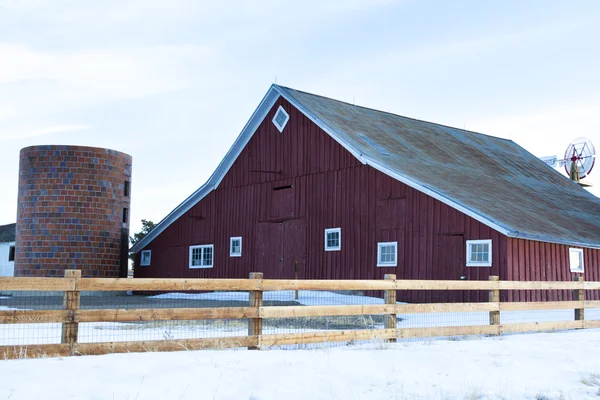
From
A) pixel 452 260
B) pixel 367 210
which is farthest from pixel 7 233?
pixel 452 260

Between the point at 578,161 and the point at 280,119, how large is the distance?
20476 mm

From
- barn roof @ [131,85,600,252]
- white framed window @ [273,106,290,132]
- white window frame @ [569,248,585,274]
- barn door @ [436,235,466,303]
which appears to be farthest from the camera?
white framed window @ [273,106,290,132]

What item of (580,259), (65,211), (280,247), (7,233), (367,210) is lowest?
(580,259)

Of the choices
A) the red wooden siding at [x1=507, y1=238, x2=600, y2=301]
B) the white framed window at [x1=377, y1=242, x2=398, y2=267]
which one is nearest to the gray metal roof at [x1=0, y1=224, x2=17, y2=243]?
the white framed window at [x1=377, y1=242, x2=398, y2=267]

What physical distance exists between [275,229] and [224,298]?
3.66 m

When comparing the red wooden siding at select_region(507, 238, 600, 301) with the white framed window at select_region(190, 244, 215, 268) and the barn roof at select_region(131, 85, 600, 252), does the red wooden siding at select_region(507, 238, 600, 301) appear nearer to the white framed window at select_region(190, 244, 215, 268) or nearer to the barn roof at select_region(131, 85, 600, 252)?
the barn roof at select_region(131, 85, 600, 252)

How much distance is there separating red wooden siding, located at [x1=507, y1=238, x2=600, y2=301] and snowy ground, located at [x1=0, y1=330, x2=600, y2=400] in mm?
12389

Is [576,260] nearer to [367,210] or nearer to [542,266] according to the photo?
[542,266]

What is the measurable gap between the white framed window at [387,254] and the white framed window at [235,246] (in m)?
7.75

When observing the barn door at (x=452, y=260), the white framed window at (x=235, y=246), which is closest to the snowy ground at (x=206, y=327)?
the barn door at (x=452, y=260)

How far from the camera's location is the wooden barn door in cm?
2920

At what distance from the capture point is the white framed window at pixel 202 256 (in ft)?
109

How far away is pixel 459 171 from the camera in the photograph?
30.0 m

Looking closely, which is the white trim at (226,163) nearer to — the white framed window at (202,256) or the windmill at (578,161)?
the white framed window at (202,256)
